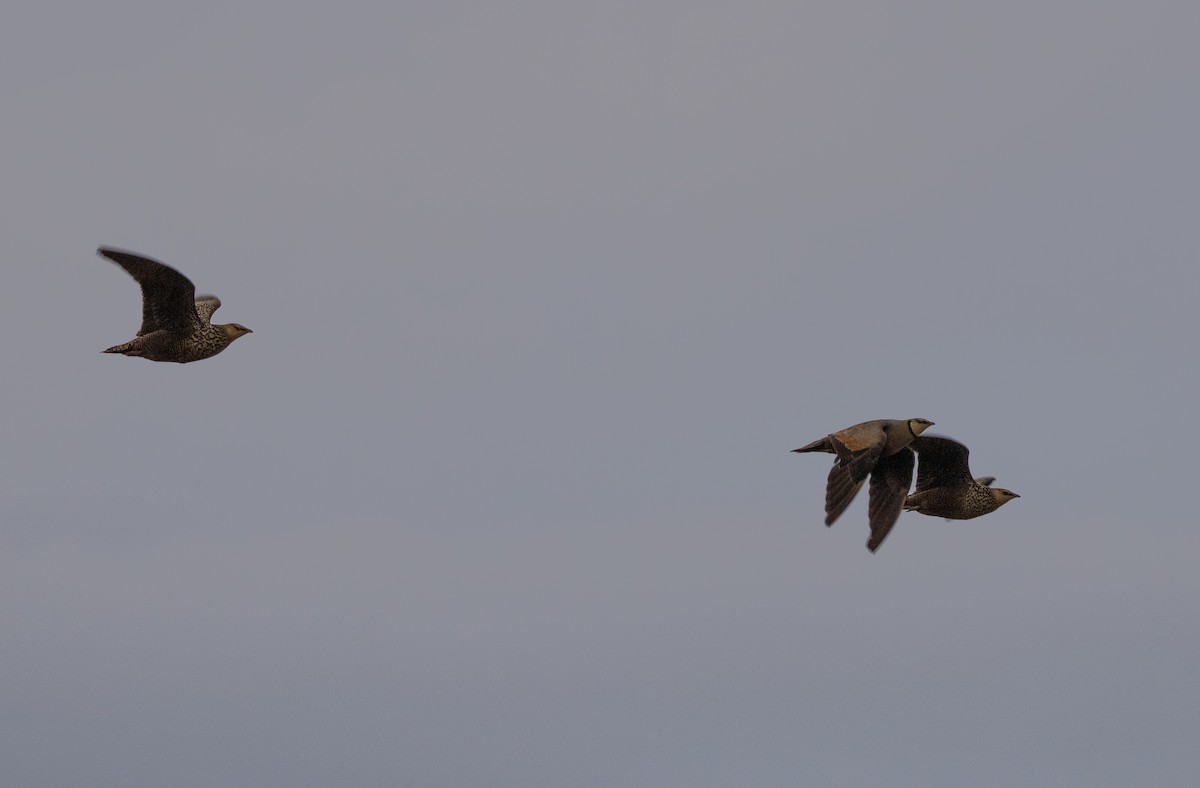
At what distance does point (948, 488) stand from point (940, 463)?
0.43m

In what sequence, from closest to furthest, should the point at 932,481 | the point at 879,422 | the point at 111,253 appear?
the point at 111,253
the point at 879,422
the point at 932,481

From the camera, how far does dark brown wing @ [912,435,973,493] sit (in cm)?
2712

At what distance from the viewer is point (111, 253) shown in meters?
23.7

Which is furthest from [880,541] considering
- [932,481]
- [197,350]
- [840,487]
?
[197,350]

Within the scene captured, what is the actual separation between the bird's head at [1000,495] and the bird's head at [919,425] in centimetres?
337

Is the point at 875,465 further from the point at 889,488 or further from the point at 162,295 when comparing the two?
the point at 162,295

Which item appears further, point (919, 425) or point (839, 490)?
point (919, 425)

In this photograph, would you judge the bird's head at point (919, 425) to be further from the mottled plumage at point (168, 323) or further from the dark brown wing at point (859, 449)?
the mottled plumage at point (168, 323)

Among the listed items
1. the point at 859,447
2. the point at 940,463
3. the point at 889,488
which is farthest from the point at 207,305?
the point at 940,463

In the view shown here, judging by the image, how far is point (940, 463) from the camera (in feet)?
90.1

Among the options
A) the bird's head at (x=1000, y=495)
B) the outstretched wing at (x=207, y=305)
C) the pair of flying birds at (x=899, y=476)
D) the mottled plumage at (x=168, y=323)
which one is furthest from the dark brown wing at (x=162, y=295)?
the bird's head at (x=1000, y=495)

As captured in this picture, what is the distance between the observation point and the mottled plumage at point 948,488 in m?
27.3

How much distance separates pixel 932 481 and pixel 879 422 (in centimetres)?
273

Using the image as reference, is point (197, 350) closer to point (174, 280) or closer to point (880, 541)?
point (174, 280)
